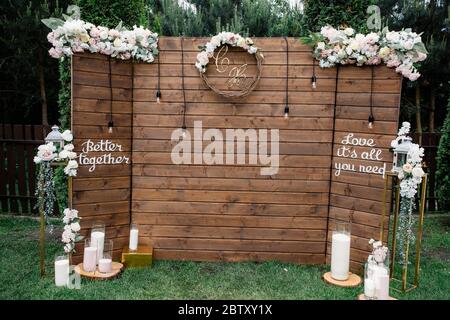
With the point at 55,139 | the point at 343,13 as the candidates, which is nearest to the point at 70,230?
the point at 55,139

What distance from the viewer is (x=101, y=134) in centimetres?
441

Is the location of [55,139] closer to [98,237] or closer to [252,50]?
[98,237]

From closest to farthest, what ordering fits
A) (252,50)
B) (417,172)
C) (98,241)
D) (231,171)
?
(417,172) < (98,241) < (252,50) < (231,171)

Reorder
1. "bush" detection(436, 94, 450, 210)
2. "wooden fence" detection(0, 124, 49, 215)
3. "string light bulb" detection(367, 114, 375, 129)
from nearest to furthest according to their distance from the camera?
"string light bulb" detection(367, 114, 375, 129) < "bush" detection(436, 94, 450, 210) < "wooden fence" detection(0, 124, 49, 215)

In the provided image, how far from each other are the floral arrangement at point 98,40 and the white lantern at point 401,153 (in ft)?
9.16

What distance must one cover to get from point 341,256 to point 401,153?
1.21 meters

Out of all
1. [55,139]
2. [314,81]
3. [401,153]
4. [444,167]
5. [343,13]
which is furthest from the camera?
[444,167]

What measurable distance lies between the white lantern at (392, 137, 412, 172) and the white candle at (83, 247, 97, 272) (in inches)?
126

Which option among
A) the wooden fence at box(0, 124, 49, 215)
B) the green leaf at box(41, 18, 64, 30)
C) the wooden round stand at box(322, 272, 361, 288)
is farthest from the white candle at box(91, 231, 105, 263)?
the wooden fence at box(0, 124, 49, 215)

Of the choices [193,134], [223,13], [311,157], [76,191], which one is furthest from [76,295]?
[223,13]

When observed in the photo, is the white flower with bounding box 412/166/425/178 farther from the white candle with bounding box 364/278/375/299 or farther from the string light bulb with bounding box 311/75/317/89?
the string light bulb with bounding box 311/75/317/89

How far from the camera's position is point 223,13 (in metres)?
11.8

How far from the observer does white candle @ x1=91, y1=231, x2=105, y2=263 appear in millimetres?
4191

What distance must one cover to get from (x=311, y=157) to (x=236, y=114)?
100cm
